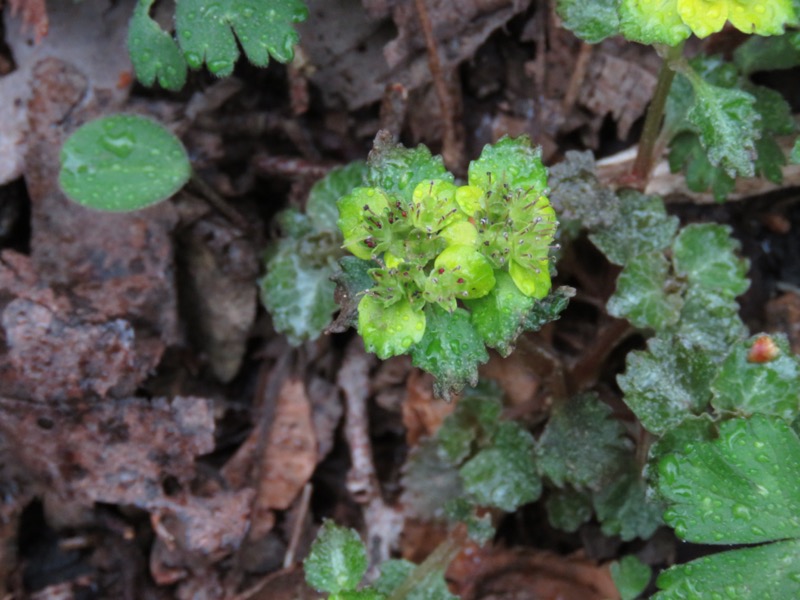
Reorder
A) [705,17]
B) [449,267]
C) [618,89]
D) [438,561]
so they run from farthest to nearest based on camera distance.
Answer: [618,89]
[438,561]
[705,17]
[449,267]

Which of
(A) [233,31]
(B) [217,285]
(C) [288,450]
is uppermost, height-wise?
(A) [233,31]

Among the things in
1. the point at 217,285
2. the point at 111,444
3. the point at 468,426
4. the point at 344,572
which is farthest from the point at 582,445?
the point at 111,444

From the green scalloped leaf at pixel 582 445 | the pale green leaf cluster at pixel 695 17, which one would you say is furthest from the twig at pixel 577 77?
the green scalloped leaf at pixel 582 445

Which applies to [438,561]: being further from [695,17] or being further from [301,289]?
[695,17]

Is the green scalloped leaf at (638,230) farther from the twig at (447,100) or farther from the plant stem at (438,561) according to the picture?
the plant stem at (438,561)

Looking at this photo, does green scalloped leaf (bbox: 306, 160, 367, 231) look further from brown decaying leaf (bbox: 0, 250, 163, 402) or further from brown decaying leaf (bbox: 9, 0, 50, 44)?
brown decaying leaf (bbox: 9, 0, 50, 44)

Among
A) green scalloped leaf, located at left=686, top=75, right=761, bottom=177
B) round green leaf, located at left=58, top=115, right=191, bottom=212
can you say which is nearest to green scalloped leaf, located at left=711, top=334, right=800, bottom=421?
green scalloped leaf, located at left=686, top=75, right=761, bottom=177

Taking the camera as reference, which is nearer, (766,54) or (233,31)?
(233,31)
